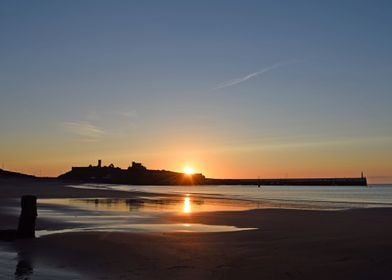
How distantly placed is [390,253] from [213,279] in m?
5.39

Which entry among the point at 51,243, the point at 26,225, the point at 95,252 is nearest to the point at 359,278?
the point at 95,252

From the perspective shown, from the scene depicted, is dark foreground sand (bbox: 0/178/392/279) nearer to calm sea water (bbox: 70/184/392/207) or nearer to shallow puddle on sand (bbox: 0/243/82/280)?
shallow puddle on sand (bbox: 0/243/82/280)

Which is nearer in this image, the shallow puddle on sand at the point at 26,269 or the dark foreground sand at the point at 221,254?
the shallow puddle on sand at the point at 26,269

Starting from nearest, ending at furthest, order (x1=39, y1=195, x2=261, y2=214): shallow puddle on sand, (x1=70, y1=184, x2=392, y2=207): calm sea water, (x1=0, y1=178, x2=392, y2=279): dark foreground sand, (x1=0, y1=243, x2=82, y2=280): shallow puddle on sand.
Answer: (x1=0, y1=243, x2=82, y2=280): shallow puddle on sand < (x1=0, y1=178, x2=392, y2=279): dark foreground sand < (x1=39, y1=195, x2=261, y2=214): shallow puddle on sand < (x1=70, y1=184, x2=392, y2=207): calm sea water

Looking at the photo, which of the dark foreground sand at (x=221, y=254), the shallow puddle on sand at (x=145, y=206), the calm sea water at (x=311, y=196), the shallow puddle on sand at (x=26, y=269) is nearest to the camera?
the shallow puddle on sand at (x=26, y=269)

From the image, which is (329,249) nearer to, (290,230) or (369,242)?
(369,242)

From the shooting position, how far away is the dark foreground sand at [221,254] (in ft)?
34.4

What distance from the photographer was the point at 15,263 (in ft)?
37.4

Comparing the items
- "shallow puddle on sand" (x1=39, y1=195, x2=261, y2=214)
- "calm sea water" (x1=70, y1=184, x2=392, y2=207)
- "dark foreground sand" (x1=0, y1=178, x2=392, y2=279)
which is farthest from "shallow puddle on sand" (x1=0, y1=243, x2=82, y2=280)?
"calm sea water" (x1=70, y1=184, x2=392, y2=207)

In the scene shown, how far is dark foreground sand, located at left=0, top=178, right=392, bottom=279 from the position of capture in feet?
34.4

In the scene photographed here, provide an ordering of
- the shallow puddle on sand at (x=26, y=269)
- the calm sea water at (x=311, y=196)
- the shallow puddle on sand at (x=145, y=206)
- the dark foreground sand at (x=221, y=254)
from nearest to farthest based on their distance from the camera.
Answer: the shallow puddle on sand at (x=26, y=269), the dark foreground sand at (x=221, y=254), the shallow puddle on sand at (x=145, y=206), the calm sea water at (x=311, y=196)

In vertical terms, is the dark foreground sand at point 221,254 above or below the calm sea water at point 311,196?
below

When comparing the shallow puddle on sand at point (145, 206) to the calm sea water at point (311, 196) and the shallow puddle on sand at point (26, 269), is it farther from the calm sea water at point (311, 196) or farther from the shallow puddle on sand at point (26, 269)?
the shallow puddle on sand at point (26, 269)

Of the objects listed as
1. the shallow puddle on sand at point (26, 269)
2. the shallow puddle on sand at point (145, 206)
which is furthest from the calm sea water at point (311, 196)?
the shallow puddle on sand at point (26, 269)
